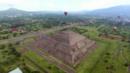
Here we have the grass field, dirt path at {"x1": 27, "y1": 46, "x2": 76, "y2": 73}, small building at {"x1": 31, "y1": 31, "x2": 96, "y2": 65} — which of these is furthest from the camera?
small building at {"x1": 31, "y1": 31, "x2": 96, "y2": 65}

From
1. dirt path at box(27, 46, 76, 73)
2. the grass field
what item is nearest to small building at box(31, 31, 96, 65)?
dirt path at box(27, 46, 76, 73)

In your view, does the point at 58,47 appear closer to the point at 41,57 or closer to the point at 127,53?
the point at 41,57

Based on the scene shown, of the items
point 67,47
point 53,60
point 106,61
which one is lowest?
point 106,61

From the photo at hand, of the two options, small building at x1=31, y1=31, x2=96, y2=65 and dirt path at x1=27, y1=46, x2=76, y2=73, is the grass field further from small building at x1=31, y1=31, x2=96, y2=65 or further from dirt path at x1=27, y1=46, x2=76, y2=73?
small building at x1=31, y1=31, x2=96, y2=65

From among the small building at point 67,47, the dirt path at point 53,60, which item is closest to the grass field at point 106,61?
the dirt path at point 53,60

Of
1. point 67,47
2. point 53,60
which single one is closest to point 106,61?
point 67,47

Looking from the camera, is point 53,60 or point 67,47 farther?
point 67,47

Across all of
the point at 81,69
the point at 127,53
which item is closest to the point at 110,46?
the point at 127,53

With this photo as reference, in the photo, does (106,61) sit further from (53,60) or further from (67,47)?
(53,60)
